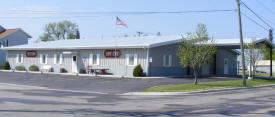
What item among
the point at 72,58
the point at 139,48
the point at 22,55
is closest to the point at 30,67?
the point at 22,55

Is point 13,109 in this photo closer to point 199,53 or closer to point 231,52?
point 199,53

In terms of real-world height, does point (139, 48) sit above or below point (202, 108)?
above

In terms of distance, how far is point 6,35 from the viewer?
60219mm

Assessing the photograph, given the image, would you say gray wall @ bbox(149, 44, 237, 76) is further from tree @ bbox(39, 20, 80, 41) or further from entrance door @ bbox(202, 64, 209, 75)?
tree @ bbox(39, 20, 80, 41)

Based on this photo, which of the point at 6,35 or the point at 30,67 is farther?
the point at 6,35

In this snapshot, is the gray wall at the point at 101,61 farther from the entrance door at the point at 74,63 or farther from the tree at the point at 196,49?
the tree at the point at 196,49

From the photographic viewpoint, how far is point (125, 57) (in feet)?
106

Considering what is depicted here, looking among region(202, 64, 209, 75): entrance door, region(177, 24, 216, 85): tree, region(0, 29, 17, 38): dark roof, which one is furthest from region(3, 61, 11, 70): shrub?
region(177, 24, 216, 85): tree

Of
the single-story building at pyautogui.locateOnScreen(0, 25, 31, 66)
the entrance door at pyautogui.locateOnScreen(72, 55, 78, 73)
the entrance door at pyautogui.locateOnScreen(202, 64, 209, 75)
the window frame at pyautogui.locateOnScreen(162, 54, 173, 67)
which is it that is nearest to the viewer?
the window frame at pyautogui.locateOnScreen(162, 54, 173, 67)

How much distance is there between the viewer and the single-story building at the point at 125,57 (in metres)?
31.3

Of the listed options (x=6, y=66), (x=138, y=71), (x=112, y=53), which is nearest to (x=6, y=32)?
(x=6, y=66)

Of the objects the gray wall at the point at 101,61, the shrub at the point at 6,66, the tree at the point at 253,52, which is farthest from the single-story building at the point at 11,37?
the tree at the point at 253,52

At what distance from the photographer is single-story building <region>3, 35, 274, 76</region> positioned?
3127 cm

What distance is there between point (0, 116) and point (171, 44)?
2462 centimetres
